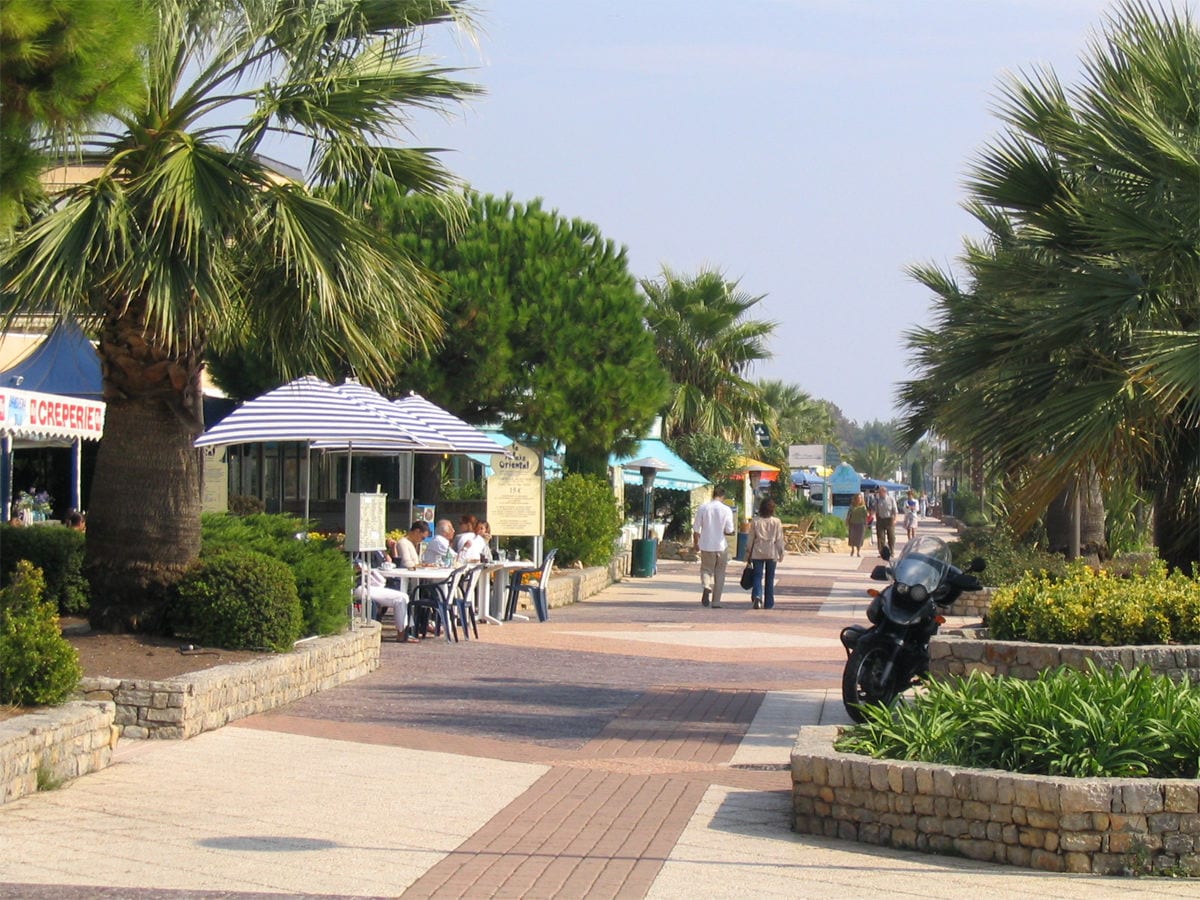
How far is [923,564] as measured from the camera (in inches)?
396

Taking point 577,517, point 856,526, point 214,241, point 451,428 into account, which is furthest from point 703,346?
point 214,241

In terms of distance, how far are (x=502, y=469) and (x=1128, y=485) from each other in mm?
11147

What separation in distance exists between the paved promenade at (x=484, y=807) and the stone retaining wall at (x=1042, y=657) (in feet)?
3.64

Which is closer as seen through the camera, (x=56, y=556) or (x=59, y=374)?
(x=56, y=556)

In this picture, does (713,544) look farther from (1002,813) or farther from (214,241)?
(1002,813)

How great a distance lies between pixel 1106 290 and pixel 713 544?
12251 mm

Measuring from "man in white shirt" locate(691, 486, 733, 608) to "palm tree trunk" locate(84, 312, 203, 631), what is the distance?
11897mm

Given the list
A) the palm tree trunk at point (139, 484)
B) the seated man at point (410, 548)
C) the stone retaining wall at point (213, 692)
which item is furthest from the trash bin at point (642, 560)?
the palm tree trunk at point (139, 484)

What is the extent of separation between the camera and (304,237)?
36.9ft

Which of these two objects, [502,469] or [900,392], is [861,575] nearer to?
[900,392]

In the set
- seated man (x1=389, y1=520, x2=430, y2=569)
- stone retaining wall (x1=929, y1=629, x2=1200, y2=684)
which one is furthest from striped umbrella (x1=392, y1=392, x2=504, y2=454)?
stone retaining wall (x1=929, y1=629, x2=1200, y2=684)

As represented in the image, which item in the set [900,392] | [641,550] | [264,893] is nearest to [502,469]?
[900,392]

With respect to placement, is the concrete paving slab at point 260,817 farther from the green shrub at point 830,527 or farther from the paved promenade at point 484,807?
the green shrub at point 830,527

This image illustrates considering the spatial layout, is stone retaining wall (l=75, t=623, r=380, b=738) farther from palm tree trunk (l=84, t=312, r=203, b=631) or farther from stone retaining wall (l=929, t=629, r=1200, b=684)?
stone retaining wall (l=929, t=629, r=1200, b=684)
